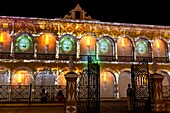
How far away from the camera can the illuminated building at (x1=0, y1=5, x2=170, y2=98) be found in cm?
2331

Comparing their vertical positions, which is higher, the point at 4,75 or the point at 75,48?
the point at 75,48

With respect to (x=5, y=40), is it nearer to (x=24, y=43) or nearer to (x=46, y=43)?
(x=24, y=43)

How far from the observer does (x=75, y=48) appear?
25.1 meters

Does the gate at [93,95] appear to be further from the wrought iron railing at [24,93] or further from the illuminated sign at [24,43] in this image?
the illuminated sign at [24,43]

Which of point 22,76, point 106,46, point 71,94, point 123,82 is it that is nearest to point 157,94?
point 71,94

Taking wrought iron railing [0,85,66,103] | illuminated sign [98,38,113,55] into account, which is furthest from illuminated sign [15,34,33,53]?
illuminated sign [98,38,113,55]

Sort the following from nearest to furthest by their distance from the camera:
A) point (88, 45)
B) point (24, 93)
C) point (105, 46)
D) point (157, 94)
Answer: point (157, 94)
point (24, 93)
point (88, 45)
point (105, 46)

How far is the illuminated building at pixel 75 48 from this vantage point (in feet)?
76.5

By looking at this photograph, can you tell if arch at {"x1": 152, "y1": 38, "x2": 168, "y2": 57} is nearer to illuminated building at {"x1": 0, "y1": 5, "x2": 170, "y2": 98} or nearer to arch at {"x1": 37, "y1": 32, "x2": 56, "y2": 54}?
illuminated building at {"x1": 0, "y1": 5, "x2": 170, "y2": 98}

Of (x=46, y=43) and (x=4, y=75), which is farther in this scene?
(x=46, y=43)

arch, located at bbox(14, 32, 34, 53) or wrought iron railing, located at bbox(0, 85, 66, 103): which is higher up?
arch, located at bbox(14, 32, 34, 53)

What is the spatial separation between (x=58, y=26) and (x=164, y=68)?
40.7 feet

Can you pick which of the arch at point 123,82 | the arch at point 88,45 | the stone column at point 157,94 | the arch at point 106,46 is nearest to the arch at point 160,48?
the arch at point 123,82

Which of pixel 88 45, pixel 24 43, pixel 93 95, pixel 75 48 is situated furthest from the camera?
pixel 88 45
